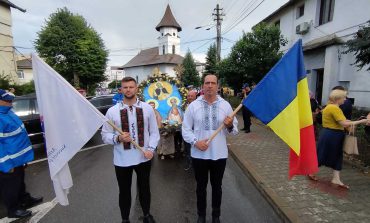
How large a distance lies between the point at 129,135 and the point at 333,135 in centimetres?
361

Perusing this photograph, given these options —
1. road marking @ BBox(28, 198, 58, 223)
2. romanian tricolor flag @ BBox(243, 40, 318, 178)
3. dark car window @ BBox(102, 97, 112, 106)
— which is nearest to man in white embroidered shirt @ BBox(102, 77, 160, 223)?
romanian tricolor flag @ BBox(243, 40, 318, 178)

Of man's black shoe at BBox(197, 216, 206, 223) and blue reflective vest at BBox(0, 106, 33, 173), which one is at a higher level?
blue reflective vest at BBox(0, 106, 33, 173)

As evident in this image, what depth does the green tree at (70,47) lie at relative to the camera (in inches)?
1156

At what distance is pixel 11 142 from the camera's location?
3.76 m

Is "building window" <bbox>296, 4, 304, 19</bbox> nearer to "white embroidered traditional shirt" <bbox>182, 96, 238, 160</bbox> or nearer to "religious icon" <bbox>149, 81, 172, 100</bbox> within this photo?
"religious icon" <bbox>149, 81, 172, 100</bbox>

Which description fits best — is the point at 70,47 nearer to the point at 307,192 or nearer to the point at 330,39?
the point at 330,39

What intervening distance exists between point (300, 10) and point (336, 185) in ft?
48.6

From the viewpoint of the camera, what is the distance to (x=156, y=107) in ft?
21.8

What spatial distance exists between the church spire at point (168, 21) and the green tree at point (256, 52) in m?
52.0

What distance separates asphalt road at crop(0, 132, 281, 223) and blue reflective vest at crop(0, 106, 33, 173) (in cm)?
95

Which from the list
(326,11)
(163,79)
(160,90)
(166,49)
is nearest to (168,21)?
(166,49)

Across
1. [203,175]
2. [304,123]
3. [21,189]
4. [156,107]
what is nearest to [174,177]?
[156,107]

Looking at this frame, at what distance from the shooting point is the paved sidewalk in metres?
A: 3.76

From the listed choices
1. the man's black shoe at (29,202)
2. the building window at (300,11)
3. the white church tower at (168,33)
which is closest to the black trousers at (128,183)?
the man's black shoe at (29,202)
